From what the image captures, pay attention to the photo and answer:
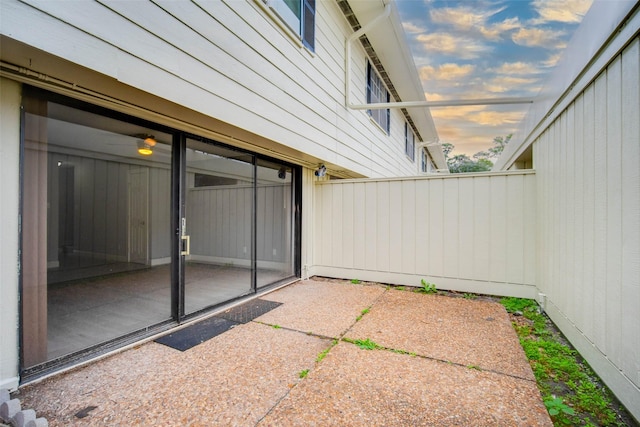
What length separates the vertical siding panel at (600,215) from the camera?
6.75ft

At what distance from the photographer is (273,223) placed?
15.7ft

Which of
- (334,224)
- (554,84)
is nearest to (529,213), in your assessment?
(554,84)

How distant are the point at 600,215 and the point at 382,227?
3013mm

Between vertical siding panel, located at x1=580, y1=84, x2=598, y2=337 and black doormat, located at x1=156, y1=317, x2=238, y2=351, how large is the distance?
323 cm

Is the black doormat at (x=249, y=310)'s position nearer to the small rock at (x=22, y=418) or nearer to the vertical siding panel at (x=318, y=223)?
the vertical siding panel at (x=318, y=223)

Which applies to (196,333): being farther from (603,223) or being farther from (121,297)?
(603,223)

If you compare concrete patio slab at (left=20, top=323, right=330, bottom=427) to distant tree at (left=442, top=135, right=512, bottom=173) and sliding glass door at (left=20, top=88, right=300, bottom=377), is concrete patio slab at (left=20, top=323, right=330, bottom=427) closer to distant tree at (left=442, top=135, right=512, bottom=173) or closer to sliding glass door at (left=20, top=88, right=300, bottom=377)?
sliding glass door at (left=20, top=88, right=300, bottom=377)

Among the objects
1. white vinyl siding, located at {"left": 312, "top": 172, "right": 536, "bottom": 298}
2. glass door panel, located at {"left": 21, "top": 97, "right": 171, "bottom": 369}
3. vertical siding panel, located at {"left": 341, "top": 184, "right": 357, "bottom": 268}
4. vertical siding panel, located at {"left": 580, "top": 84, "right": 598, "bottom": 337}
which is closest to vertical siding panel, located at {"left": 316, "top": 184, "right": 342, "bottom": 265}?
white vinyl siding, located at {"left": 312, "top": 172, "right": 536, "bottom": 298}

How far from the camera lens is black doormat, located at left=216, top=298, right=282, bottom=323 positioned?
328 centimetres

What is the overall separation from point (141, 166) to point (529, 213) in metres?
5.97

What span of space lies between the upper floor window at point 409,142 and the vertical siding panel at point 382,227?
5.80 m

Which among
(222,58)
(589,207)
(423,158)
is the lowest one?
(589,207)

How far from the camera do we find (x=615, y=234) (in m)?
1.92

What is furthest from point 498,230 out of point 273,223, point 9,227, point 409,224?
point 9,227
